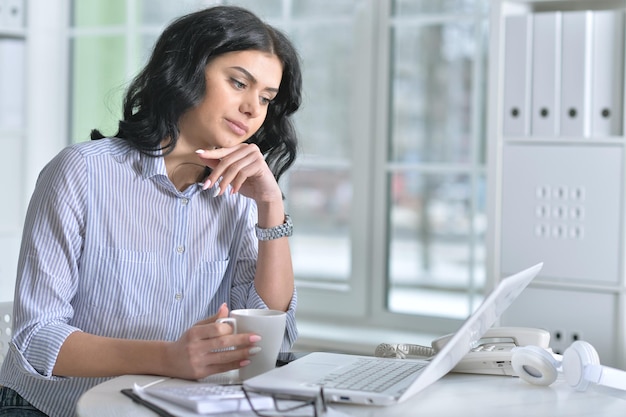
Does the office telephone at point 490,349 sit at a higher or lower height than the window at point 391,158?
lower

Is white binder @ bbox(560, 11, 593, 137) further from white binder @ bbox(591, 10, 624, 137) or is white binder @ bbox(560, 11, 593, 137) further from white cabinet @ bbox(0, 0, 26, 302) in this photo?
white cabinet @ bbox(0, 0, 26, 302)

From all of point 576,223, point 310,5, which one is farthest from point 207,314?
point 310,5

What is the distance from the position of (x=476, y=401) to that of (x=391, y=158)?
203 cm

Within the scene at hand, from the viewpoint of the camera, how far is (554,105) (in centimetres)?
256

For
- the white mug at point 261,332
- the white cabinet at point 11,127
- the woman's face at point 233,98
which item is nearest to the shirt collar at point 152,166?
the woman's face at point 233,98

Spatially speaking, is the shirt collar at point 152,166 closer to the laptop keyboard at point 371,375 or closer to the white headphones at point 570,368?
the laptop keyboard at point 371,375

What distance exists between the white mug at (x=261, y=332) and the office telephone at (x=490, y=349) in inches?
11.9

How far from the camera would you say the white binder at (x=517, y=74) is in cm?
257

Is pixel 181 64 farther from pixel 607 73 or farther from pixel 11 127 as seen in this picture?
pixel 11 127

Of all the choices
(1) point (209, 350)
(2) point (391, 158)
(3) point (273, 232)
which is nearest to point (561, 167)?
(2) point (391, 158)

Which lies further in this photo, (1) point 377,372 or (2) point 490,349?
(2) point 490,349

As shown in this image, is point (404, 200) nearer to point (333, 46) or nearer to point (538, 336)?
point (333, 46)

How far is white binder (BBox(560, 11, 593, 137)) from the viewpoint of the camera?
2504 mm

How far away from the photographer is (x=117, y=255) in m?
1.68
